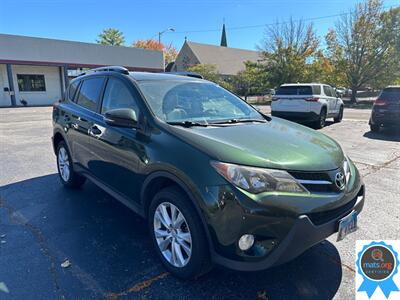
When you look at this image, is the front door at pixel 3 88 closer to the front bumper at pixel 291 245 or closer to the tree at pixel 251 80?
the tree at pixel 251 80

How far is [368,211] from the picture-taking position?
3.92 m

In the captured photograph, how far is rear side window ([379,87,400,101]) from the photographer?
944 cm

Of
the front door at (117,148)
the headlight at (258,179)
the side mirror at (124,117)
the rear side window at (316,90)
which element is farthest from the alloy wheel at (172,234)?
the rear side window at (316,90)

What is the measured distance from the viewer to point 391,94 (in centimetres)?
957

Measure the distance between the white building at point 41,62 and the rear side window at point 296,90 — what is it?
21.8 meters

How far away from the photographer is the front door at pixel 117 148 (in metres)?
2.95

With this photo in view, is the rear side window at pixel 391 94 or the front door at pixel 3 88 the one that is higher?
the rear side window at pixel 391 94

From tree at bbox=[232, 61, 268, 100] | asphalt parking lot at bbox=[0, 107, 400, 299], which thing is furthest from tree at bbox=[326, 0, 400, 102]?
asphalt parking lot at bbox=[0, 107, 400, 299]

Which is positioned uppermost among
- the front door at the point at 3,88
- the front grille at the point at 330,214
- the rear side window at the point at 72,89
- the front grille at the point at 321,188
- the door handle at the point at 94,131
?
the rear side window at the point at 72,89

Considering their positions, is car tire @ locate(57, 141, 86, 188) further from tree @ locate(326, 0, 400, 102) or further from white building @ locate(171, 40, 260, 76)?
white building @ locate(171, 40, 260, 76)

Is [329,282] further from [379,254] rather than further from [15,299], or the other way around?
[15,299]

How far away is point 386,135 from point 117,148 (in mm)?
9767

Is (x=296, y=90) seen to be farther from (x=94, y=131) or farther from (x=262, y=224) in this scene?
(x=262, y=224)

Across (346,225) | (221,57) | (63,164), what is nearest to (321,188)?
(346,225)
